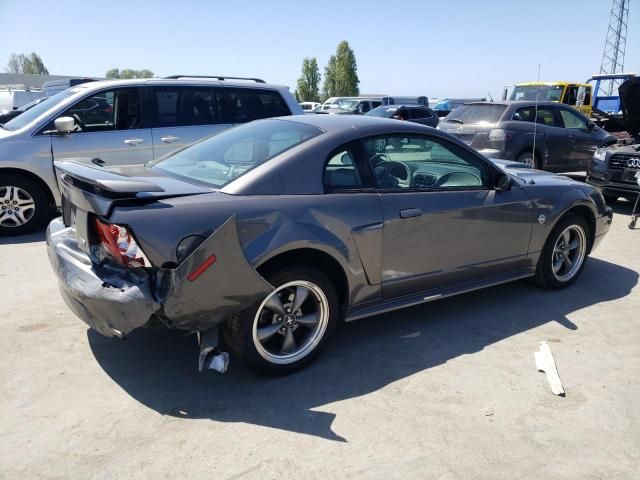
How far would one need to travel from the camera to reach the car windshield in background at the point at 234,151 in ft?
11.0

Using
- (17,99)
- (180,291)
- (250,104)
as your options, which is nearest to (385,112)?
(17,99)

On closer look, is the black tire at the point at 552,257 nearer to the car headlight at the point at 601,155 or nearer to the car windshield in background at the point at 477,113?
the car headlight at the point at 601,155

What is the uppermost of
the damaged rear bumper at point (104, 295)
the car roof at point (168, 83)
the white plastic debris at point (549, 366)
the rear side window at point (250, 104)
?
the car roof at point (168, 83)

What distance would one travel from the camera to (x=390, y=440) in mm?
2686

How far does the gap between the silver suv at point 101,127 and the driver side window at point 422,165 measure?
12.2 feet

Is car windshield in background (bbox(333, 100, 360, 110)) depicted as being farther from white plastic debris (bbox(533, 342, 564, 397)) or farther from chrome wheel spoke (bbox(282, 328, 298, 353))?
chrome wheel spoke (bbox(282, 328, 298, 353))

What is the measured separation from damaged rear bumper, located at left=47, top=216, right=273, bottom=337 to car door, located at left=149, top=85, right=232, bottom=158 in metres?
4.23

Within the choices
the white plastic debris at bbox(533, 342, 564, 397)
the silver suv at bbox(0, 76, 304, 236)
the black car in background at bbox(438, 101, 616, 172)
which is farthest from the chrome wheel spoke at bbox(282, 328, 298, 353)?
the black car in background at bbox(438, 101, 616, 172)

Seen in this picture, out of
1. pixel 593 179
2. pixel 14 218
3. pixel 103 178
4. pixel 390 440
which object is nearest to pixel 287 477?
pixel 390 440

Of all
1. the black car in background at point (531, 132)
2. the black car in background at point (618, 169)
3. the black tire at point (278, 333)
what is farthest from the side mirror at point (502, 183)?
the black car in background at point (531, 132)

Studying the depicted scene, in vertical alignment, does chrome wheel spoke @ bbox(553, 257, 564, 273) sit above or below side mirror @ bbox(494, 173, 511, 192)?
below

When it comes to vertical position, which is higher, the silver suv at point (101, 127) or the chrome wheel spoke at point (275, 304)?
the silver suv at point (101, 127)

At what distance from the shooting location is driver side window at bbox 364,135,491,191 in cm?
362

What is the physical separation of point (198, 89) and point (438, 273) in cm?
476
